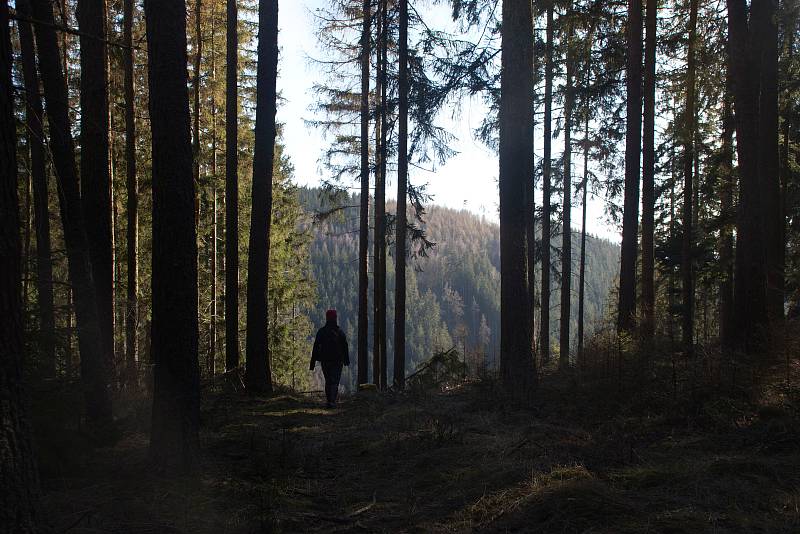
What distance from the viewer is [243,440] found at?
752 cm

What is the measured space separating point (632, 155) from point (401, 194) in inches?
238

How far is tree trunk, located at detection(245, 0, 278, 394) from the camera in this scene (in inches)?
437

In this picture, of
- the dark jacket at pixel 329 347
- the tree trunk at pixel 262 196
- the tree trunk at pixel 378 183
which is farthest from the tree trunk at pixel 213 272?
the dark jacket at pixel 329 347

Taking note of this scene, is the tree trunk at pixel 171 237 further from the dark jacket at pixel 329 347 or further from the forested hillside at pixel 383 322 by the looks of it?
the dark jacket at pixel 329 347

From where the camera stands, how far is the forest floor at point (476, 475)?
170 inches

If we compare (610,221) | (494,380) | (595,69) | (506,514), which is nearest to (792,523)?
(506,514)

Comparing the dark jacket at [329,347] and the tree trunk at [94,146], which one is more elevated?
the tree trunk at [94,146]

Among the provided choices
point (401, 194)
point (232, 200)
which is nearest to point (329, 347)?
point (232, 200)

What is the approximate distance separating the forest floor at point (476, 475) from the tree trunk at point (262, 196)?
273cm

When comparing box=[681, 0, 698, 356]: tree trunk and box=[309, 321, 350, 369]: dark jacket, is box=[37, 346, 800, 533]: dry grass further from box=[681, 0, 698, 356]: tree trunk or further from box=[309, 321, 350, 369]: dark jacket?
box=[681, 0, 698, 356]: tree trunk

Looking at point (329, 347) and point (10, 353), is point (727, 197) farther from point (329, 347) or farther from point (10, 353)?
point (10, 353)

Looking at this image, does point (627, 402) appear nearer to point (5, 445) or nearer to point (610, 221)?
point (5, 445)

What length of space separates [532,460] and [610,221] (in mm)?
18340

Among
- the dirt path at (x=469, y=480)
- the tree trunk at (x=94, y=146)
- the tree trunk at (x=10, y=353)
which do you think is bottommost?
the dirt path at (x=469, y=480)
